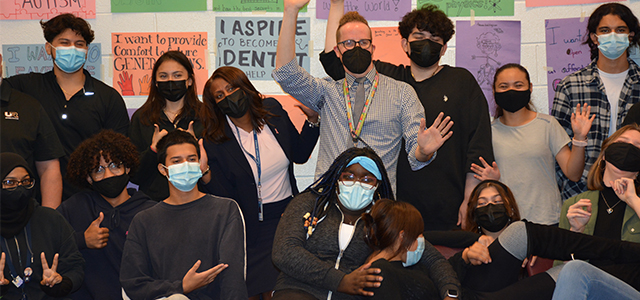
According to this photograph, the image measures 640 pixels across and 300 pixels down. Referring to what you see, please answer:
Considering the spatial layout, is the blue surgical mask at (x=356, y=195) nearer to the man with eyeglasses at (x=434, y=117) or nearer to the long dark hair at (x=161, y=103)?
the man with eyeglasses at (x=434, y=117)

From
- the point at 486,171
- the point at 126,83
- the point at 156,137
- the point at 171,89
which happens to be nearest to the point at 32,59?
the point at 126,83

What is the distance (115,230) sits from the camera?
319cm

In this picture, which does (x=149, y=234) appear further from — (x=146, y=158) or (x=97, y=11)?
(x=97, y=11)

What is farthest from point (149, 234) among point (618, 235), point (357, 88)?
point (618, 235)

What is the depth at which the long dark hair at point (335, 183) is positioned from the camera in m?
2.97

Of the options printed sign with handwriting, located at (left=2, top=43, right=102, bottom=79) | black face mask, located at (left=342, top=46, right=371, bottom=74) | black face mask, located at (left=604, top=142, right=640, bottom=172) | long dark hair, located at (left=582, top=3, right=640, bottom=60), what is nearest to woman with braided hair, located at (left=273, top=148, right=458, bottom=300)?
black face mask, located at (left=342, top=46, right=371, bottom=74)

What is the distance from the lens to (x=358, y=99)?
10.5 ft

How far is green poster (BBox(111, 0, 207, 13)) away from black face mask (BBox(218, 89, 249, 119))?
1399 mm

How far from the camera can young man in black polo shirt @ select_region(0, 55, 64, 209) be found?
11.2 ft

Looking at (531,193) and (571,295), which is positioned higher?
(531,193)

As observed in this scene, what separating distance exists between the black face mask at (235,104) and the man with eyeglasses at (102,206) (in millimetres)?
650

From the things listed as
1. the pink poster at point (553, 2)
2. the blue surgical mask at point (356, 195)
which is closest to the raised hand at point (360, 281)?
the blue surgical mask at point (356, 195)

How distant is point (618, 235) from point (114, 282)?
9.41 feet

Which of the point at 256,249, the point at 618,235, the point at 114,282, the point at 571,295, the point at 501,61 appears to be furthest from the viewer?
the point at 501,61
